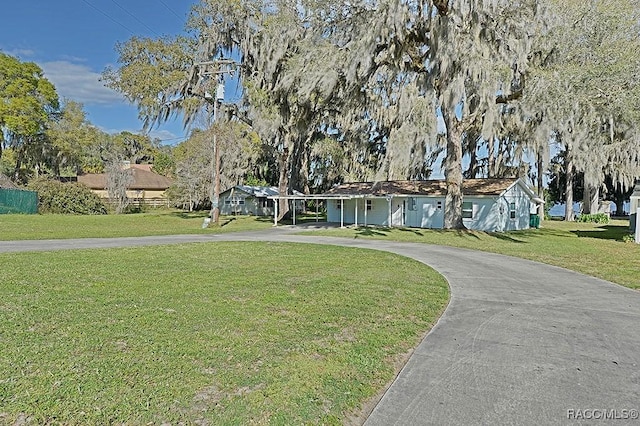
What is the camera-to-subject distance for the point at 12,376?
→ 3184 mm

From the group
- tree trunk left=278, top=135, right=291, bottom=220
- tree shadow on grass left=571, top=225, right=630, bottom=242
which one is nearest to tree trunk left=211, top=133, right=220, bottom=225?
tree trunk left=278, top=135, right=291, bottom=220

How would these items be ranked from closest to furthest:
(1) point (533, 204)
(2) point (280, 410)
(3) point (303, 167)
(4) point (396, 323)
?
(2) point (280, 410)
(4) point (396, 323)
(1) point (533, 204)
(3) point (303, 167)

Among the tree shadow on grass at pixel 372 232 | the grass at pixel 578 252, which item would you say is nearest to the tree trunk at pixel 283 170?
the tree shadow on grass at pixel 372 232

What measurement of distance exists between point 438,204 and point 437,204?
0.06 meters

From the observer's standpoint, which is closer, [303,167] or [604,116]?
[604,116]

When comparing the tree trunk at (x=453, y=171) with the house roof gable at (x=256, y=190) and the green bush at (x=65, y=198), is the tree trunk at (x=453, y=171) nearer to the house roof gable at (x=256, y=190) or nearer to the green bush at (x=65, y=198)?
the house roof gable at (x=256, y=190)

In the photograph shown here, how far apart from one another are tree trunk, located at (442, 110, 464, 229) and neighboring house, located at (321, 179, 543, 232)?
2.41 m

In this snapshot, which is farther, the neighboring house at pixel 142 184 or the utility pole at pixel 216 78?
the neighboring house at pixel 142 184

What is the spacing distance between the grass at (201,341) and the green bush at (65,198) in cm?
2643

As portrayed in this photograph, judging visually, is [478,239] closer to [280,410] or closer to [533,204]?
[533,204]

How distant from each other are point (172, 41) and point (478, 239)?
20.7 metres

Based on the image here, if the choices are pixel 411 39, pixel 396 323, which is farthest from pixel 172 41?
pixel 396 323

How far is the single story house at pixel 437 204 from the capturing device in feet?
68.5

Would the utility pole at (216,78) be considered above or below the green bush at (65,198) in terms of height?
above
